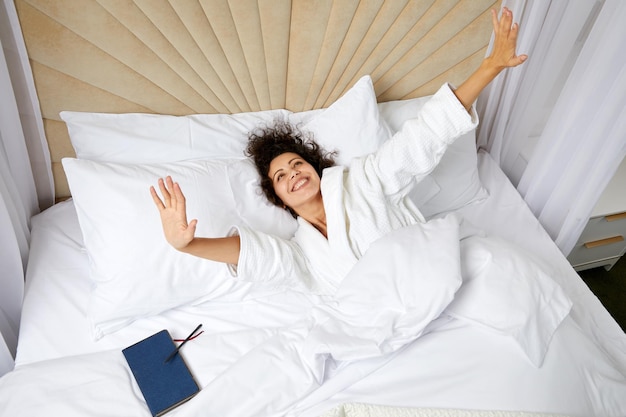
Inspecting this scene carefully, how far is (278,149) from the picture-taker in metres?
1.52

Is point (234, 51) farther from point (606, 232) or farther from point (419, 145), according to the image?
point (606, 232)

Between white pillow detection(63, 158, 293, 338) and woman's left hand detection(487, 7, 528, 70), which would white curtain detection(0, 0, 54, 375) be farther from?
woman's left hand detection(487, 7, 528, 70)

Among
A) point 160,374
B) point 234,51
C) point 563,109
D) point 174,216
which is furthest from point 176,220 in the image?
point 563,109

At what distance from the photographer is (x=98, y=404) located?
3.48 feet

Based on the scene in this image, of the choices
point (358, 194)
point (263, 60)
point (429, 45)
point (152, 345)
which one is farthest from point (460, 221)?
point (152, 345)

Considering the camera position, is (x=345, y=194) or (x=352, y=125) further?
(x=352, y=125)

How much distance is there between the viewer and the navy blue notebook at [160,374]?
108 centimetres

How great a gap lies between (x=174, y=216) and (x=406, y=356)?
72cm

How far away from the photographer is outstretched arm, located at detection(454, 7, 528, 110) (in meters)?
1.21

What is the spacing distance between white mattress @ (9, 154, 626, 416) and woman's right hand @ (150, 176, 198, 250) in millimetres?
334

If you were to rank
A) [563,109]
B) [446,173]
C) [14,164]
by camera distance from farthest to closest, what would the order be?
[446,173] → [563,109] → [14,164]

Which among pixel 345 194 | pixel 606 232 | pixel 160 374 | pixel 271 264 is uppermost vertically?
pixel 345 194

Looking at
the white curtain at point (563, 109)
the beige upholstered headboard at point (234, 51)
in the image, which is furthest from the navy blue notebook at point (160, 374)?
the white curtain at point (563, 109)

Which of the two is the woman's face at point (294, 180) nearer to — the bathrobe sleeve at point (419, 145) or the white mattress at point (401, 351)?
the bathrobe sleeve at point (419, 145)
